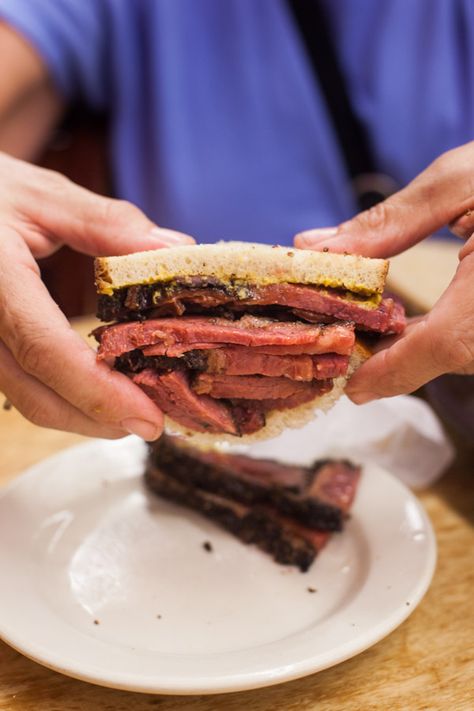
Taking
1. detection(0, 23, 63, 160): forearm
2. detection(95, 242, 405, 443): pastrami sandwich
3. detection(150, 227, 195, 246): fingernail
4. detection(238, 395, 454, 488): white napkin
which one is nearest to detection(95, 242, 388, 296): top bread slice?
detection(95, 242, 405, 443): pastrami sandwich

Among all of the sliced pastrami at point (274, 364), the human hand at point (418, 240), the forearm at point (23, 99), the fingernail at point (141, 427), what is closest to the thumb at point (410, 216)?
the human hand at point (418, 240)

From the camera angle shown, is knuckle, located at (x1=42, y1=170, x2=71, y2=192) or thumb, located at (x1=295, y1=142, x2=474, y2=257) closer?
thumb, located at (x1=295, y1=142, x2=474, y2=257)

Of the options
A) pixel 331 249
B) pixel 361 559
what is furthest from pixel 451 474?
pixel 331 249

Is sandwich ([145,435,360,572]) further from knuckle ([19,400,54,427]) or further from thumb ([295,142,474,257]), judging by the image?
thumb ([295,142,474,257])

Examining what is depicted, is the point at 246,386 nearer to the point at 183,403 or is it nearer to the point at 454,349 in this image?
the point at 183,403

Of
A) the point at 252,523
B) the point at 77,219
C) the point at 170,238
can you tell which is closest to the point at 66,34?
the point at 77,219

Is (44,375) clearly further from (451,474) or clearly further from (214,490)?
(451,474)

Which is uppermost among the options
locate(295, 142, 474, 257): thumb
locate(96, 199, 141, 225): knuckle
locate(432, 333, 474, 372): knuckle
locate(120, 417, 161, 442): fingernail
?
locate(96, 199, 141, 225): knuckle
